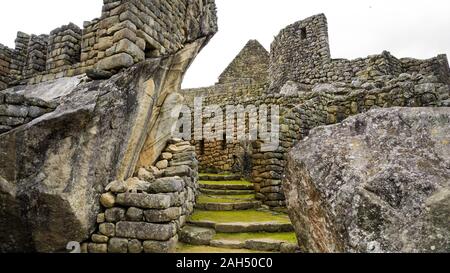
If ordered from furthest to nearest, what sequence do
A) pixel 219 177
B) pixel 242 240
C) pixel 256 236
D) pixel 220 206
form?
pixel 219 177
pixel 220 206
pixel 256 236
pixel 242 240

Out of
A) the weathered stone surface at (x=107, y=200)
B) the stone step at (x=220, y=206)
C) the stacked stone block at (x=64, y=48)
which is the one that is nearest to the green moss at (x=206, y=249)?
the weathered stone surface at (x=107, y=200)

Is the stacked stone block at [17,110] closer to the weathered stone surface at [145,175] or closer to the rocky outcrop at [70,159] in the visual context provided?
the rocky outcrop at [70,159]

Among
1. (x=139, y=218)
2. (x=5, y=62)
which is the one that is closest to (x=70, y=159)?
(x=139, y=218)

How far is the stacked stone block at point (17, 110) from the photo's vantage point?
3734 mm

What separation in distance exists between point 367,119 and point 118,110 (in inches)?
136

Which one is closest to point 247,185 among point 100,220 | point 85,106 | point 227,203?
point 227,203

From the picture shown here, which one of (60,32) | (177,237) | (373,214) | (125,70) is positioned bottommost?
(177,237)

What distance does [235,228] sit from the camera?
4668 millimetres

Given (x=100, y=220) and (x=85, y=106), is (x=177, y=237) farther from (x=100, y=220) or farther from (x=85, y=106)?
(x=85, y=106)

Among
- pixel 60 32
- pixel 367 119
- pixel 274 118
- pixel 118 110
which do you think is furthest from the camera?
pixel 274 118

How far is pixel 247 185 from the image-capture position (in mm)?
7441

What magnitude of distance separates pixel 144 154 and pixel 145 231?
1773 mm

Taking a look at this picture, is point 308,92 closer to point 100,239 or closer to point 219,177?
point 219,177

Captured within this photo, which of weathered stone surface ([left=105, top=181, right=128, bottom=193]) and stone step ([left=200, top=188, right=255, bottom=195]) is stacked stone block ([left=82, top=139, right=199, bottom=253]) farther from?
stone step ([left=200, top=188, right=255, bottom=195])
